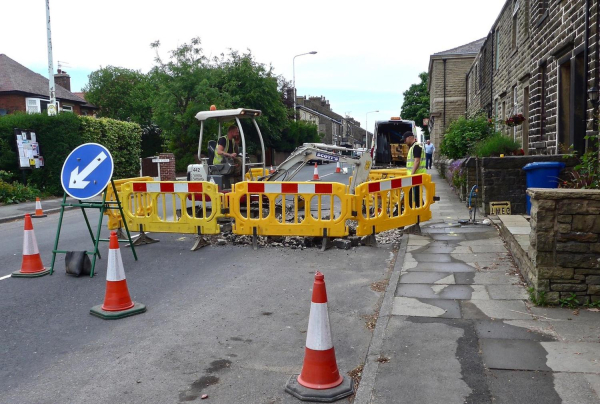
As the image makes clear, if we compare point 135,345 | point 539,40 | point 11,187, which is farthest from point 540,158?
point 11,187

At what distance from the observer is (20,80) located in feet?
138

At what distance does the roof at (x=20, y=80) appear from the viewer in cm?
4041

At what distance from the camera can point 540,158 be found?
10.1m

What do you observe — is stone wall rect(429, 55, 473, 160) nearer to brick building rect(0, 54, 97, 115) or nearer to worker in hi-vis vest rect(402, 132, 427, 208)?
brick building rect(0, 54, 97, 115)

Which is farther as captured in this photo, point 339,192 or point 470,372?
point 339,192

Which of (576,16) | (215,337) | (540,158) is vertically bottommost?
(215,337)

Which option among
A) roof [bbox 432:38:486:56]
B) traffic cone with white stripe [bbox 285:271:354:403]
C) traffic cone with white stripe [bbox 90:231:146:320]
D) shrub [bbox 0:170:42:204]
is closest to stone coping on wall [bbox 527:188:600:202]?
traffic cone with white stripe [bbox 285:271:354:403]

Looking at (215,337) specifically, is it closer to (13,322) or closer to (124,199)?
(13,322)

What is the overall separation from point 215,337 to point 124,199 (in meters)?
5.38

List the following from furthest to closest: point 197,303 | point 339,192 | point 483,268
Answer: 1. point 339,192
2. point 483,268
3. point 197,303

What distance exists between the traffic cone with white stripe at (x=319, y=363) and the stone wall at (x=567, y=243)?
2583 millimetres

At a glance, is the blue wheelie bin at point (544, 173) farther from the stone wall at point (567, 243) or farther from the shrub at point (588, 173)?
the stone wall at point (567, 243)

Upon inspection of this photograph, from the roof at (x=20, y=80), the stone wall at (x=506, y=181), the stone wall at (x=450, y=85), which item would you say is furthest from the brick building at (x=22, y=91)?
the stone wall at (x=506, y=181)

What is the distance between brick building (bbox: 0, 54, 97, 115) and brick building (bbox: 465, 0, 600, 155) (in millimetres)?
31188
